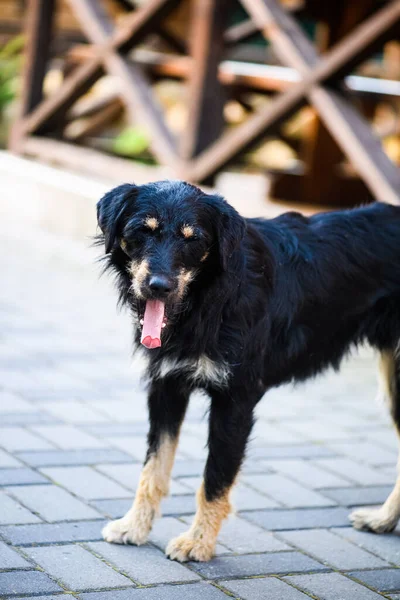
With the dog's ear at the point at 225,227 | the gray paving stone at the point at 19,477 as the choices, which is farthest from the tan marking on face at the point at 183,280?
the gray paving stone at the point at 19,477

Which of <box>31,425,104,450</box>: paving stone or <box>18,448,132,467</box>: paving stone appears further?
<box>31,425,104,450</box>: paving stone

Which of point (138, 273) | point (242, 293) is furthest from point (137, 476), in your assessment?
point (138, 273)

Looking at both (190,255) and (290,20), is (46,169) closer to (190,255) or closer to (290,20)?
(290,20)

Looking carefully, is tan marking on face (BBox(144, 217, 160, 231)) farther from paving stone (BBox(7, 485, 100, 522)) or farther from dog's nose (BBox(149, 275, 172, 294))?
paving stone (BBox(7, 485, 100, 522))

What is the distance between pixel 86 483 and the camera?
4.07 meters

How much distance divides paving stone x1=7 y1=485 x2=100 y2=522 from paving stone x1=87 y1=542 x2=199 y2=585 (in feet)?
0.82

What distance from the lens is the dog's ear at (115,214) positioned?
3445 millimetres

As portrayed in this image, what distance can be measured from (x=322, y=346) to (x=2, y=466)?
1.42m

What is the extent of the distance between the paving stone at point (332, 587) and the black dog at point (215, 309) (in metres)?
0.37

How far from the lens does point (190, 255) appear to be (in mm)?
3391

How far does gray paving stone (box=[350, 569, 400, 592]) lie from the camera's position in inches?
132

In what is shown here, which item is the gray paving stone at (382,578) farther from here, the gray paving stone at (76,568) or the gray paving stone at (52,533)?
the gray paving stone at (52,533)

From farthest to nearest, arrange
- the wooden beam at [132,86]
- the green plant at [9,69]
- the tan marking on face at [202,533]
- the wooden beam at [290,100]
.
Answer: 1. the green plant at [9,69]
2. the wooden beam at [132,86]
3. the wooden beam at [290,100]
4. the tan marking on face at [202,533]

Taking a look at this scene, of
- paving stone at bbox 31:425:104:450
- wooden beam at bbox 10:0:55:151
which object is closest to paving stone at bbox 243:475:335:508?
paving stone at bbox 31:425:104:450
